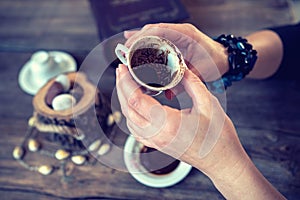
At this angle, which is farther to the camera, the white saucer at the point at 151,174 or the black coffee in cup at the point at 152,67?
the white saucer at the point at 151,174

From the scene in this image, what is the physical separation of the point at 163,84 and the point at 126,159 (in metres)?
0.24

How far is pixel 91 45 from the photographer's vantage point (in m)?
1.02

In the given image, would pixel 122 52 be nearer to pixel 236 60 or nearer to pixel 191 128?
pixel 191 128

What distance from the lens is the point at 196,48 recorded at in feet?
2.51

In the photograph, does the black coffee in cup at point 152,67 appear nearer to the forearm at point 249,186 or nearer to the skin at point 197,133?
the skin at point 197,133

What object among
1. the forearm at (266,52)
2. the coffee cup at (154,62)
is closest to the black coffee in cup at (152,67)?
the coffee cup at (154,62)

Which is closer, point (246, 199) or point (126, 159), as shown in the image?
point (246, 199)

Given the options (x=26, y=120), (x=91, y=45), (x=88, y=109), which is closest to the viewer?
(x=88, y=109)

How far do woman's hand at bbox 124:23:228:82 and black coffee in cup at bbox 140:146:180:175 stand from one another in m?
0.18

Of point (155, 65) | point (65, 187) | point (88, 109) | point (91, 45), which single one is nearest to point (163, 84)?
point (155, 65)

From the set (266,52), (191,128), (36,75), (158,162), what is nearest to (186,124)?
(191,128)

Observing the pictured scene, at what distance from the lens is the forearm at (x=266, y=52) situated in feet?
2.85

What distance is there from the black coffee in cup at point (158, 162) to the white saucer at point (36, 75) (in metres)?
0.31

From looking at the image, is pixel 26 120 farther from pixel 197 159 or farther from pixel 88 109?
pixel 197 159
